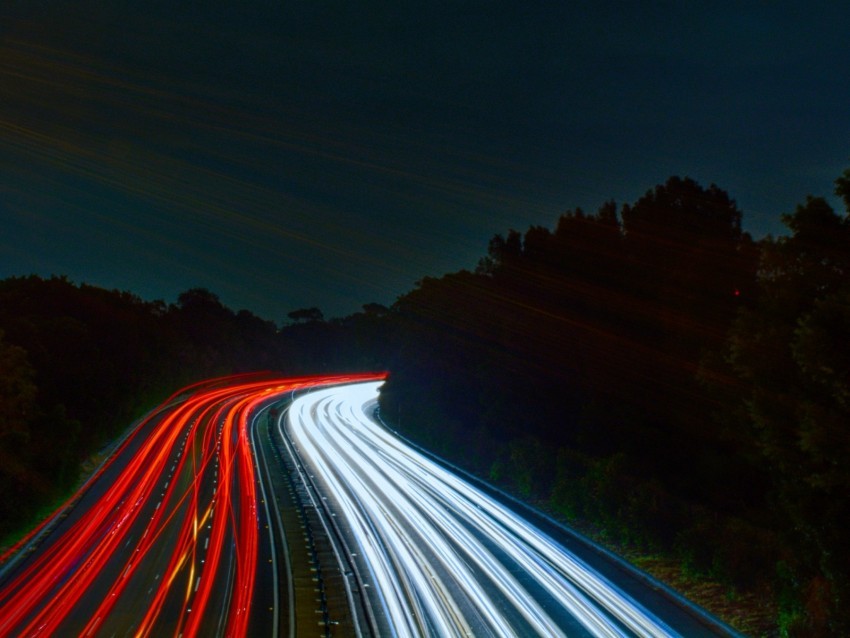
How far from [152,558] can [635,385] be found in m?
17.1

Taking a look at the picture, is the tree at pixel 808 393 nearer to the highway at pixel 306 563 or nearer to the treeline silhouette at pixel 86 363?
the highway at pixel 306 563

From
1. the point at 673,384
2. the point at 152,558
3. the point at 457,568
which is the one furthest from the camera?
the point at 673,384

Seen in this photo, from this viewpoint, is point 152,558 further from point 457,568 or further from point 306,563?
point 457,568

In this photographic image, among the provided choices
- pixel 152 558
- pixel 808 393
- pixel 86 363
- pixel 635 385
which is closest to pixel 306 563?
pixel 152 558

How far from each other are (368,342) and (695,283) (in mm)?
101744

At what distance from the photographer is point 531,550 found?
20.1 m

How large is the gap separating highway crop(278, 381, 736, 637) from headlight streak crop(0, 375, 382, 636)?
2.85 m

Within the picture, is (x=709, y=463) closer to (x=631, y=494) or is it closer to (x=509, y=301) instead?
(x=631, y=494)

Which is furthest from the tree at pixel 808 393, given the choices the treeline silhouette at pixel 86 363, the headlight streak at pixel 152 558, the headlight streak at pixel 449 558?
the treeline silhouette at pixel 86 363

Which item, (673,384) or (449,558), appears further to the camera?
(673,384)

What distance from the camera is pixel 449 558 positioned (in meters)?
19.5

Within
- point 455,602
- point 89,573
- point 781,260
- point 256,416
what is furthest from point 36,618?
point 256,416

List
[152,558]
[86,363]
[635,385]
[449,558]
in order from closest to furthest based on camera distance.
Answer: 1. [449,558]
2. [152,558]
3. [635,385]
4. [86,363]

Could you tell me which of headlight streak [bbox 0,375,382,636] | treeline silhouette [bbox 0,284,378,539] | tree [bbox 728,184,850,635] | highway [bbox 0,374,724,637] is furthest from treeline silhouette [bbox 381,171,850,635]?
treeline silhouette [bbox 0,284,378,539]
